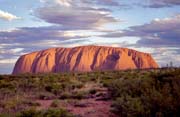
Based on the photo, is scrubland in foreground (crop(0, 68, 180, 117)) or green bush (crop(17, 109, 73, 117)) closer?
scrubland in foreground (crop(0, 68, 180, 117))

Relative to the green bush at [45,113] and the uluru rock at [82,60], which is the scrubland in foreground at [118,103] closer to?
the green bush at [45,113]

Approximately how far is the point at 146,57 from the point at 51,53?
29877mm

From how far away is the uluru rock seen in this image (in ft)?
396

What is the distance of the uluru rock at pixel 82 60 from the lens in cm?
12075

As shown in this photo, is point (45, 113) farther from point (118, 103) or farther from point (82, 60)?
point (82, 60)

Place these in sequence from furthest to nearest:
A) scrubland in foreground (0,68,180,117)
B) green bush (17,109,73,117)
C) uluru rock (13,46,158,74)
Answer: uluru rock (13,46,158,74), green bush (17,109,73,117), scrubland in foreground (0,68,180,117)

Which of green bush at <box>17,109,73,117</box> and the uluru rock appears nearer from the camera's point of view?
green bush at <box>17,109,73,117</box>

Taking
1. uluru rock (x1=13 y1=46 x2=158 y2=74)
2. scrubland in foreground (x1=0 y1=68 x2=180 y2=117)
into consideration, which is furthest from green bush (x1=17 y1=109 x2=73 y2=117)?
uluru rock (x1=13 y1=46 x2=158 y2=74)

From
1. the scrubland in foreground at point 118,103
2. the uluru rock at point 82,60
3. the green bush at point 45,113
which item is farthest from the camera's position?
the uluru rock at point 82,60

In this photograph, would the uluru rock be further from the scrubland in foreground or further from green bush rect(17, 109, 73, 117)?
green bush rect(17, 109, 73, 117)

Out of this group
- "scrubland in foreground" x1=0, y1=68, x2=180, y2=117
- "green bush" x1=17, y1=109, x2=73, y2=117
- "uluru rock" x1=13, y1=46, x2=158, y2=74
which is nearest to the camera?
"scrubland in foreground" x1=0, y1=68, x2=180, y2=117

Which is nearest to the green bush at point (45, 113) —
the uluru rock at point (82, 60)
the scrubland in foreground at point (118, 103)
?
the scrubland in foreground at point (118, 103)

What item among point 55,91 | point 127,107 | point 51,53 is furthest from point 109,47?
point 127,107

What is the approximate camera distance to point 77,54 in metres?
127
